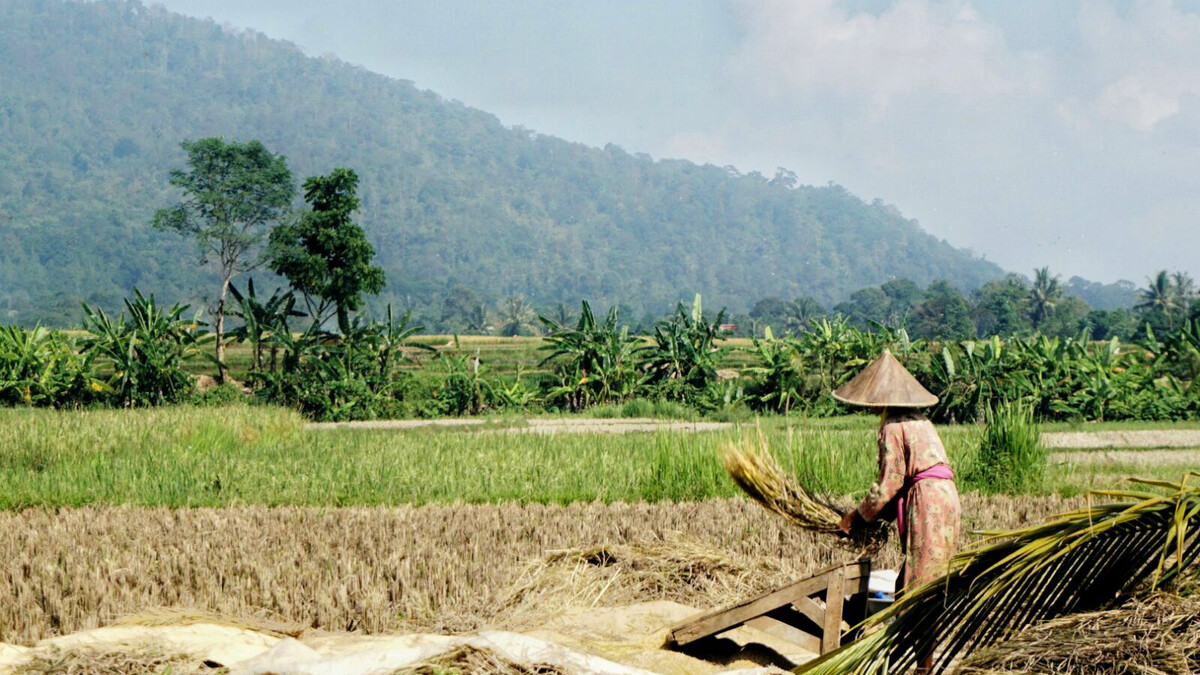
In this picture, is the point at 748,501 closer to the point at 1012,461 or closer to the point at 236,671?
the point at 1012,461

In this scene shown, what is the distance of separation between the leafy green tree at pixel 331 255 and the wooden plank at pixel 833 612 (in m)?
16.2

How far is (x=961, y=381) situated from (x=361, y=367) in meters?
10.2

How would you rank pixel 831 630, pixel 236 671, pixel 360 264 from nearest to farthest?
pixel 236 671 < pixel 831 630 < pixel 360 264

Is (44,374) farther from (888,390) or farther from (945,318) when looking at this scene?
(945,318)

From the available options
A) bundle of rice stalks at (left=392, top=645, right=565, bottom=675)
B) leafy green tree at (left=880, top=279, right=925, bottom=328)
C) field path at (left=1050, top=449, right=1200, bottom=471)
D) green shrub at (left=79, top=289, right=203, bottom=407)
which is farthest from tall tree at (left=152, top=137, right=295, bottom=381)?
leafy green tree at (left=880, top=279, right=925, bottom=328)

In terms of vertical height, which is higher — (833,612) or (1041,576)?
(1041,576)

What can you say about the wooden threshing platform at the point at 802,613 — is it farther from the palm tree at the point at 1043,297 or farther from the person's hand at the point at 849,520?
the palm tree at the point at 1043,297

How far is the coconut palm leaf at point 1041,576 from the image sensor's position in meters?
2.37

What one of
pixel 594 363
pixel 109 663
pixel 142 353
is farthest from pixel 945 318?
pixel 109 663

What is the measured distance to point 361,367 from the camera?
18.2m

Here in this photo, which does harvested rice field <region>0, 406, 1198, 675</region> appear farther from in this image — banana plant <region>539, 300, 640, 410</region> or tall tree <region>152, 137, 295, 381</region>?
tall tree <region>152, 137, 295, 381</region>

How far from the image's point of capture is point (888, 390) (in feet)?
14.3

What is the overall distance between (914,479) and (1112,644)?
2092 millimetres

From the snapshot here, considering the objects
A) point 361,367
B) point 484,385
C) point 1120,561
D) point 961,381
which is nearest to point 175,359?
point 361,367
